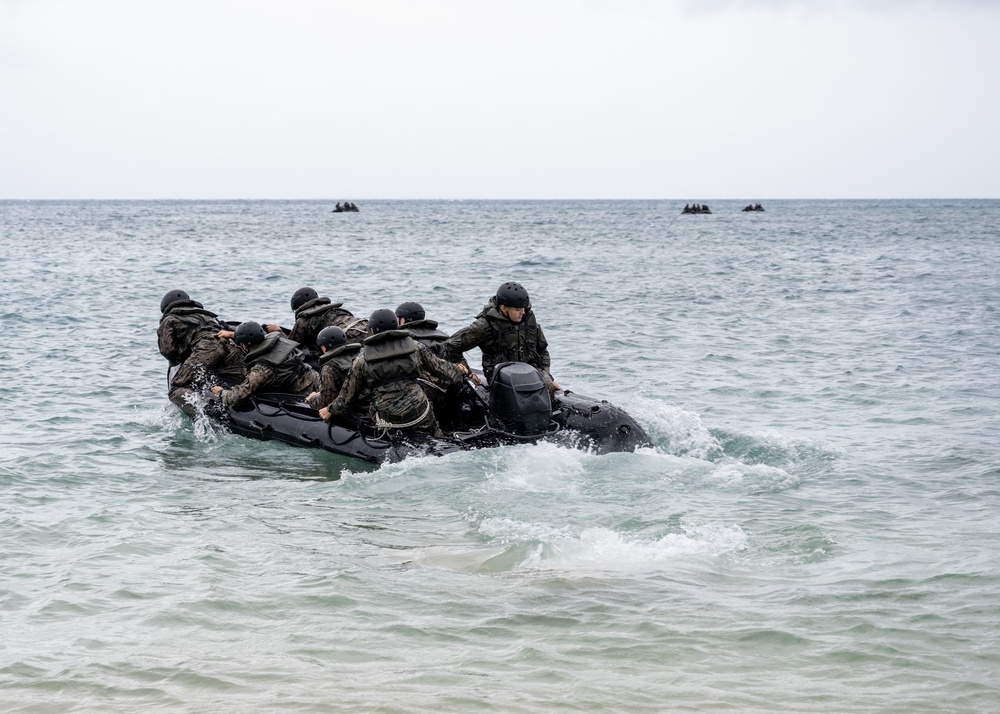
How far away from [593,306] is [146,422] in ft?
55.4

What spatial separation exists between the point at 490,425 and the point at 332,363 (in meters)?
1.94

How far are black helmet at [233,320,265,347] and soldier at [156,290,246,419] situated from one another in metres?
1.10

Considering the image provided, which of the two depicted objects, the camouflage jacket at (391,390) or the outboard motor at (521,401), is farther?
the camouflage jacket at (391,390)

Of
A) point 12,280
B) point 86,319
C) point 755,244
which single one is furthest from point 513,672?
point 755,244

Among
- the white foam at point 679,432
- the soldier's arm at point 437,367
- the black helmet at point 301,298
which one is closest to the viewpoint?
the soldier's arm at point 437,367

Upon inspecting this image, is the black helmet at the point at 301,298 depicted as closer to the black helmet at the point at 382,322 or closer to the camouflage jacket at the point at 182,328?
the camouflage jacket at the point at 182,328

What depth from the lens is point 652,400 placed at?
15.0 metres

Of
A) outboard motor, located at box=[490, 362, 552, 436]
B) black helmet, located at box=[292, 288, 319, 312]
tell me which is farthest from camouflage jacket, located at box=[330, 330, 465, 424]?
black helmet, located at box=[292, 288, 319, 312]

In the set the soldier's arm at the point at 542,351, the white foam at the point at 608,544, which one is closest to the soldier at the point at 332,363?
the soldier's arm at the point at 542,351

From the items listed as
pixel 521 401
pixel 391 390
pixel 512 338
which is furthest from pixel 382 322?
pixel 521 401

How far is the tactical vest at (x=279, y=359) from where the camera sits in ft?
39.8

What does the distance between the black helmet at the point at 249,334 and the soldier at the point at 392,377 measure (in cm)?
156

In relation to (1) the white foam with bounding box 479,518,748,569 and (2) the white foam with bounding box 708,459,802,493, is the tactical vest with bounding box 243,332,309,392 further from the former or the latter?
(2) the white foam with bounding box 708,459,802,493

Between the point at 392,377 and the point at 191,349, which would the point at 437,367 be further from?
the point at 191,349
